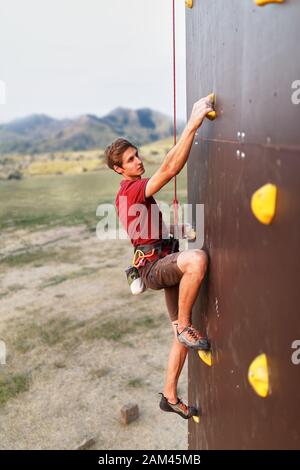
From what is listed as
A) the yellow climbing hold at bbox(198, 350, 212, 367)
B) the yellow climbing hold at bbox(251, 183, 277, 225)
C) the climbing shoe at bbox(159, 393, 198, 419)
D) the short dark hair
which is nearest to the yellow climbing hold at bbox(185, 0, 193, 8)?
the short dark hair

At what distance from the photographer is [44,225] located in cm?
2212

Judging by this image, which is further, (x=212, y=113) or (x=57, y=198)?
(x=57, y=198)

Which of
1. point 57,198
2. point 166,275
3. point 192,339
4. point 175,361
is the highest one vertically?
point 166,275

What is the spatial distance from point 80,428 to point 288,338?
665 cm

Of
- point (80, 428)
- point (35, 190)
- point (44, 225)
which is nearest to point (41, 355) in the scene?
point (80, 428)

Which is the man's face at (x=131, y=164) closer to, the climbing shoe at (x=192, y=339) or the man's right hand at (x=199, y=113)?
the man's right hand at (x=199, y=113)

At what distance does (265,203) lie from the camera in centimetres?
238

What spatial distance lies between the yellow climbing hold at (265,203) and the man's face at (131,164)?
4.65 feet

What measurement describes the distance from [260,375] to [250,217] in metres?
0.83

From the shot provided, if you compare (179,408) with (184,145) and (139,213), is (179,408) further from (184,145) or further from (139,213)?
(184,145)

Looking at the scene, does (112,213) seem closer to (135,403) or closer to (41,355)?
(41,355)

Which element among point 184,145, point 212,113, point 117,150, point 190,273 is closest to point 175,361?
point 190,273

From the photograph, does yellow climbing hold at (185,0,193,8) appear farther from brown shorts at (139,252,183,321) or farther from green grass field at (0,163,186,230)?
green grass field at (0,163,186,230)

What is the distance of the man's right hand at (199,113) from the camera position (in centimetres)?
307
